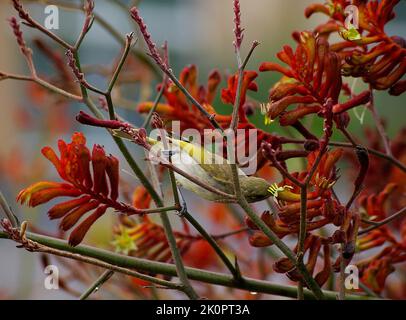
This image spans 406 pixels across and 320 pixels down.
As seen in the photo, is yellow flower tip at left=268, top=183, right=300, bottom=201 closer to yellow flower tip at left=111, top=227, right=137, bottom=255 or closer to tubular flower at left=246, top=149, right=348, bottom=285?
tubular flower at left=246, top=149, right=348, bottom=285

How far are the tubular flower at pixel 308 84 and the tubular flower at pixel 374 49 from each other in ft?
0.15

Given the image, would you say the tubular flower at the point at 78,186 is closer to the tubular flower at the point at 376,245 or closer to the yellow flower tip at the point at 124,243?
the yellow flower tip at the point at 124,243

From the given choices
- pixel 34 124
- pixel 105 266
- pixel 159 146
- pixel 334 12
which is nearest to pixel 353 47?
pixel 334 12

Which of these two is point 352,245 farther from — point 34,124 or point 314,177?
point 34,124

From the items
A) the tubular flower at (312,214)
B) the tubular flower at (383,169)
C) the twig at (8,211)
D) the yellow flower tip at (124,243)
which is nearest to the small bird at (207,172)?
the tubular flower at (312,214)

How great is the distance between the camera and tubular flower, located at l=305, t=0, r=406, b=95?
0.99 m

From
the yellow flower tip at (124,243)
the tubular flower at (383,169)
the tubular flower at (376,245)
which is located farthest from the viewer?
the tubular flower at (383,169)

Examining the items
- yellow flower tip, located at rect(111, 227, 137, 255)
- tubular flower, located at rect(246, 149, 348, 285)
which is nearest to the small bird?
tubular flower, located at rect(246, 149, 348, 285)

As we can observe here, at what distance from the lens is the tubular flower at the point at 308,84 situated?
94 centimetres

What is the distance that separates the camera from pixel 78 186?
37.0 inches

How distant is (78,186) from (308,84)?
0.31 meters

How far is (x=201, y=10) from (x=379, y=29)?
8.33 meters

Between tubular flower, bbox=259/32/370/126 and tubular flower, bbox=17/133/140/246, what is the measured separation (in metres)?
0.21
